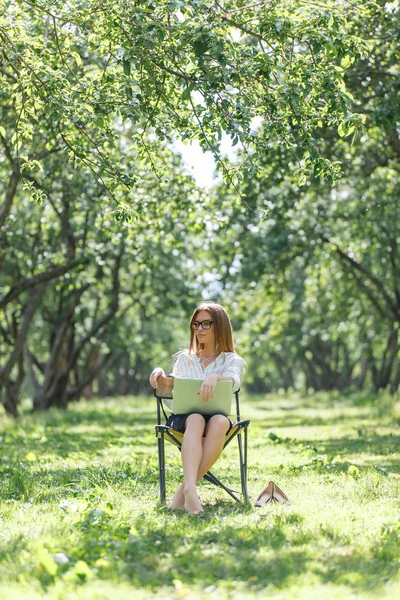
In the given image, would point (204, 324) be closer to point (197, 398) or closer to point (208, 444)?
point (197, 398)

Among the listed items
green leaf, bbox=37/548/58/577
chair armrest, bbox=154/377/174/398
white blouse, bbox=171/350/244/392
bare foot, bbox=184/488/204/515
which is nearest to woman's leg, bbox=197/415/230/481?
bare foot, bbox=184/488/204/515

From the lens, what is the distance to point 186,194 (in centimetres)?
1198

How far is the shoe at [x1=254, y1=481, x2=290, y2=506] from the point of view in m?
6.04

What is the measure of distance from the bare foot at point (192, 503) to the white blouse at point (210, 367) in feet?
3.21

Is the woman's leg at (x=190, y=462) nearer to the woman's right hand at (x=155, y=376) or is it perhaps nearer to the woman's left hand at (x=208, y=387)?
the woman's left hand at (x=208, y=387)

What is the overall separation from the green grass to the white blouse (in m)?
0.99

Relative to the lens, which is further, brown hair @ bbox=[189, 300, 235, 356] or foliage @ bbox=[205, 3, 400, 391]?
foliage @ bbox=[205, 3, 400, 391]

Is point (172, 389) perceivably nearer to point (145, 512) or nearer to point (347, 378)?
point (145, 512)

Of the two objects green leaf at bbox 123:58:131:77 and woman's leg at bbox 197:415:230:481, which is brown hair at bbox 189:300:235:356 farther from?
green leaf at bbox 123:58:131:77

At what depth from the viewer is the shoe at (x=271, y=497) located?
6.04 m

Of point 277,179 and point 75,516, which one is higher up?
point 277,179

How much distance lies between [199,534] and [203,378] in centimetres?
165

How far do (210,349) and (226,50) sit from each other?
7.92ft

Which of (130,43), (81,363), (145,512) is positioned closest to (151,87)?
(130,43)
